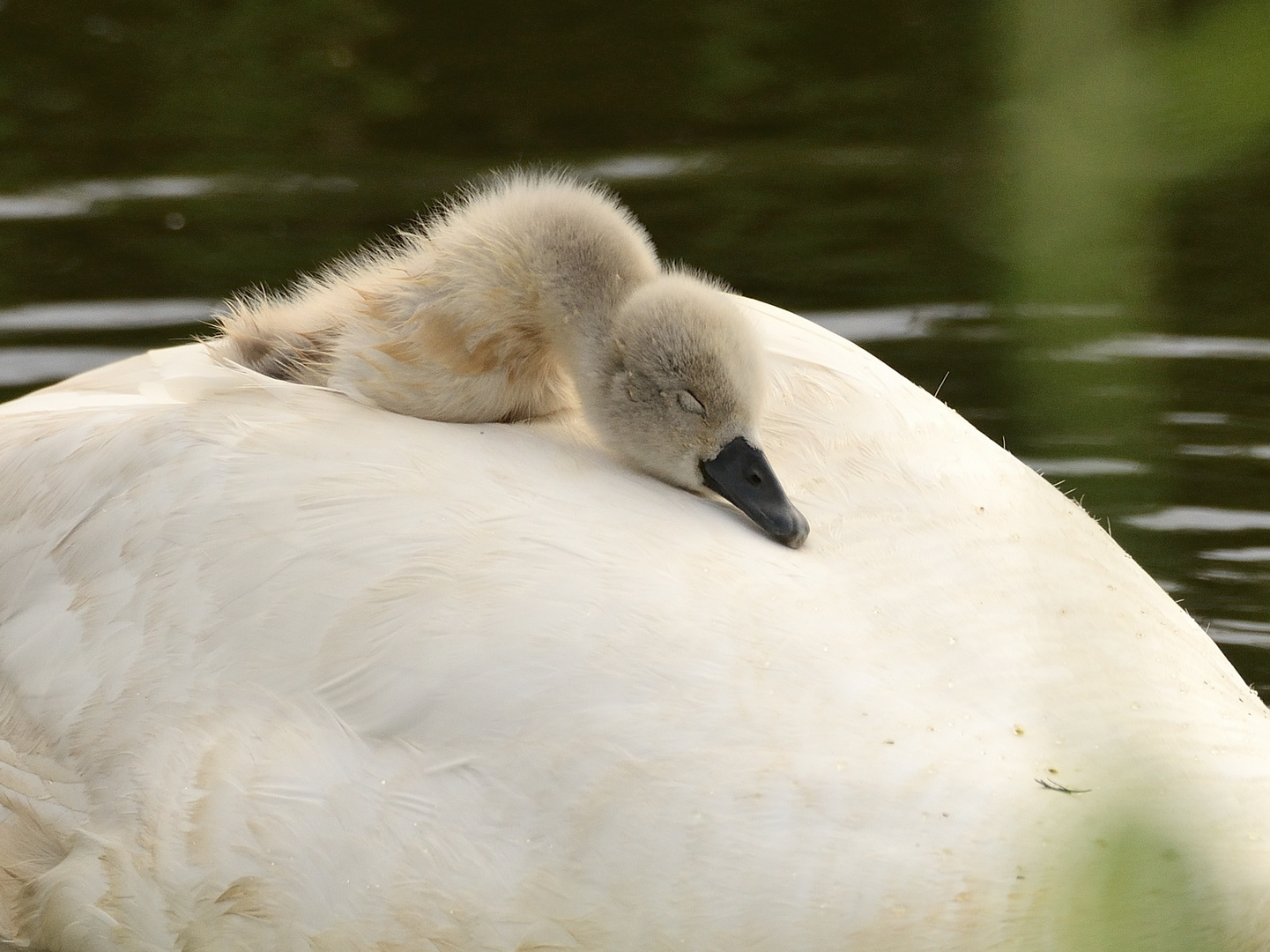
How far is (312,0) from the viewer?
776 cm

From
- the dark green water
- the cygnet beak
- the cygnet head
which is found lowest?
the dark green water

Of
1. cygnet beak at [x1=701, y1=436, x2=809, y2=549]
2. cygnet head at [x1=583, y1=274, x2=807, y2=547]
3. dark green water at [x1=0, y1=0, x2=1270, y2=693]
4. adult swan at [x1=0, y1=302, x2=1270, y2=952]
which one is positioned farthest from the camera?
dark green water at [x1=0, y1=0, x2=1270, y2=693]

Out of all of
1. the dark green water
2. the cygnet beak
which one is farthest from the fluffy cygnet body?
the dark green water

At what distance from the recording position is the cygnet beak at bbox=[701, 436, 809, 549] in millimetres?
2395

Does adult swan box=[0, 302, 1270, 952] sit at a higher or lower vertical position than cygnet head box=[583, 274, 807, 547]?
lower

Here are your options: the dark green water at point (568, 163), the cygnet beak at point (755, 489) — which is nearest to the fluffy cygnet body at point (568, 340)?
the cygnet beak at point (755, 489)

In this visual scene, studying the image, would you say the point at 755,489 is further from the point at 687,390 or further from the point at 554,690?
the point at 554,690

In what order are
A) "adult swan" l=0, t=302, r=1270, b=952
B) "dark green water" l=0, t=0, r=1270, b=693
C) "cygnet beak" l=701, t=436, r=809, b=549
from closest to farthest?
1. "adult swan" l=0, t=302, r=1270, b=952
2. "cygnet beak" l=701, t=436, r=809, b=549
3. "dark green water" l=0, t=0, r=1270, b=693

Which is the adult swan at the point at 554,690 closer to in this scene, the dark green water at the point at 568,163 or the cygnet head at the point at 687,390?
the cygnet head at the point at 687,390

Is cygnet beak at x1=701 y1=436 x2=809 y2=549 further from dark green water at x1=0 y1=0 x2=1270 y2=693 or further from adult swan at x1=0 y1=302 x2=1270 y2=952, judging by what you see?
dark green water at x1=0 y1=0 x2=1270 y2=693

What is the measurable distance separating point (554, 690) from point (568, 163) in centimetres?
452

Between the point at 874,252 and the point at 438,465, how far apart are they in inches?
147

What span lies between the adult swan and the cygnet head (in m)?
0.06

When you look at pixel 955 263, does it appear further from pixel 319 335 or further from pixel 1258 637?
pixel 319 335
